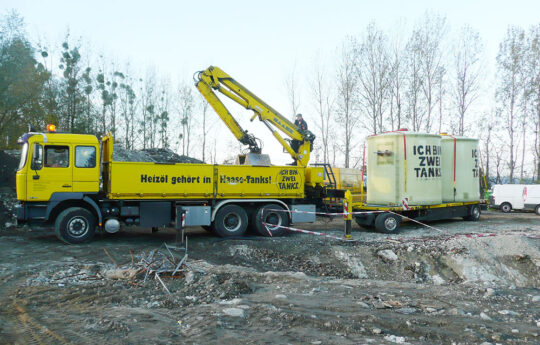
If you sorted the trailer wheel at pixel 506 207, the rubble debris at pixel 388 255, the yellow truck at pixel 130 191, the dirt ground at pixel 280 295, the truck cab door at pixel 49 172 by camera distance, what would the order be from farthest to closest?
the trailer wheel at pixel 506 207
the yellow truck at pixel 130 191
the truck cab door at pixel 49 172
the rubble debris at pixel 388 255
the dirt ground at pixel 280 295

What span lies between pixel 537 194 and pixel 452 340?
1968 cm

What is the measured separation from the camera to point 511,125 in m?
28.6

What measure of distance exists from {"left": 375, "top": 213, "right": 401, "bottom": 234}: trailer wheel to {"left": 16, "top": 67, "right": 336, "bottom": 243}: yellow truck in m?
1.75

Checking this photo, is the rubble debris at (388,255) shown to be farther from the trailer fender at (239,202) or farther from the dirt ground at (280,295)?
the trailer fender at (239,202)

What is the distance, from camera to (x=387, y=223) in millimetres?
12141

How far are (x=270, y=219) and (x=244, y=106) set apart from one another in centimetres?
420

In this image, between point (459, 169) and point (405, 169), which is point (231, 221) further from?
point (459, 169)

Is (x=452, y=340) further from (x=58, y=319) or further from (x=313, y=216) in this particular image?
(x=313, y=216)

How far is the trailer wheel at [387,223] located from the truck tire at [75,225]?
8.47 meters

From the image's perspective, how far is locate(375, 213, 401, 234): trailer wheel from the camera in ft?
39.7

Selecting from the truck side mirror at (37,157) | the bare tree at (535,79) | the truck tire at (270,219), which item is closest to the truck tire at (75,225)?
the truck side mirror at (37,157)

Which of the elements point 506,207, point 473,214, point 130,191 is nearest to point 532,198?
point 506,207

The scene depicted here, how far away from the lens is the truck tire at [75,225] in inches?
370

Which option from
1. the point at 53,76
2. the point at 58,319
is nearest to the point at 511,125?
the point at 58,319
